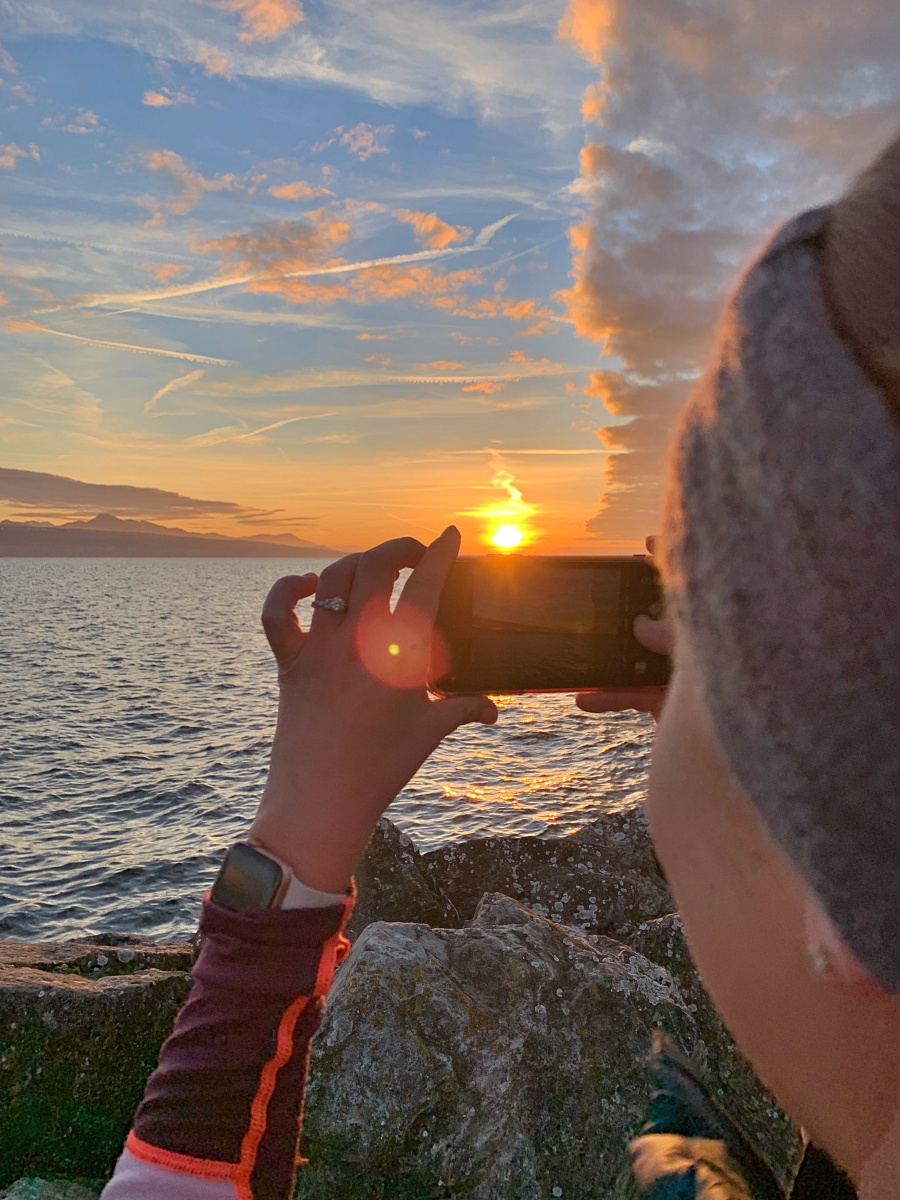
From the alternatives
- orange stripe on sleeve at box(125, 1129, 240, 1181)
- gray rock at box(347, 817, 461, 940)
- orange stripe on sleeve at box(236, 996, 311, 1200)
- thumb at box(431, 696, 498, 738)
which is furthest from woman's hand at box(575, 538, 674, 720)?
gray rock at box(347, 817, 461, 940)

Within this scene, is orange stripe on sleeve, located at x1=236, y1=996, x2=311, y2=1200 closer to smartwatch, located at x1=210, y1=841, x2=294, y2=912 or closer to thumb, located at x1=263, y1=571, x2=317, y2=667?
smartwatch, located at x1=210, y1=841, x2=294, y2=912

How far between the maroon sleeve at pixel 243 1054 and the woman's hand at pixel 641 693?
98cm

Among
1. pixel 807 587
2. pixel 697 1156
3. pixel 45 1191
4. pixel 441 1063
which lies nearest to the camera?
pixel 807 587

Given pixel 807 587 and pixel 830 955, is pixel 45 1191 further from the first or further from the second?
pixel 807 587

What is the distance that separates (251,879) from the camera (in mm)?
1688

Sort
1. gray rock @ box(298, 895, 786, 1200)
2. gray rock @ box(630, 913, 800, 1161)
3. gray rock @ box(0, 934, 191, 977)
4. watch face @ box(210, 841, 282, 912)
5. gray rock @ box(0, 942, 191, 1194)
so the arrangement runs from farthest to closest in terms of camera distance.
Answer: gray rock @ box(0, 934, 191, 977), gray rock @ box(0, 942, 191, 1194), gray rock @ box(630, 913, 800, 1161), gray rock @ box(298, 895, 786, 1200), watch face @ box(210, 841, 282, 912)

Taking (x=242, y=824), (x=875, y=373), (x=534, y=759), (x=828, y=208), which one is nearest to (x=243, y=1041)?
(x=875, y=373)

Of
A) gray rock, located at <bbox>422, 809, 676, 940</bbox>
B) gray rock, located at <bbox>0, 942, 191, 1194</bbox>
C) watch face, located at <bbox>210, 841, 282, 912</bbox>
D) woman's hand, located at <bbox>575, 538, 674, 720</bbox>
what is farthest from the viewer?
gray rock, located at <bbox>422, 809, 676, 940</bbox>

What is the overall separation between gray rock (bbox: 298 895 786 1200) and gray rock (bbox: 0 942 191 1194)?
2007 mm

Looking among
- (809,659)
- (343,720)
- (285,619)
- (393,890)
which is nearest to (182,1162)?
(343,720)

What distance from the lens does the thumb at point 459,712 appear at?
1.94 meters

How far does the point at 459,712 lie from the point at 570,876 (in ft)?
31.7

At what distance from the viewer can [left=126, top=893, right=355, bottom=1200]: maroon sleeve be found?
5.26 feet

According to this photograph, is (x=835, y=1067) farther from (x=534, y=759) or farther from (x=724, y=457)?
(x=534, y=759)
